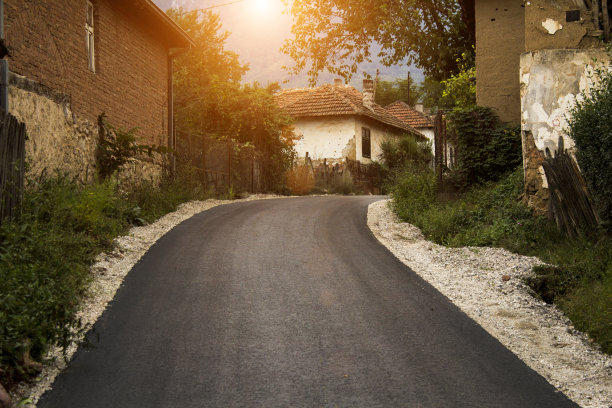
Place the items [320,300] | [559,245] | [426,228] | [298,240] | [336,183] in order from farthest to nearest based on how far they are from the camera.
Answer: [336,183] → [426,228] → [298,240] → [559,245] → [320,300]

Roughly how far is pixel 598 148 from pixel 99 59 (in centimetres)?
1121

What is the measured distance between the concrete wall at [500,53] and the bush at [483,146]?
48cm

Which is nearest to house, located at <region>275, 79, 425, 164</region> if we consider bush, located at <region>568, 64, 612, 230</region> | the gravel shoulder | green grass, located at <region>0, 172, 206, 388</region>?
green grass, located at <region>0, 172, 206, 388</region>

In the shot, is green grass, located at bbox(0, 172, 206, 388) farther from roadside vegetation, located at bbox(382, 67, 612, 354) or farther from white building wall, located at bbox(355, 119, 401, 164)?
white building wall, located at bbox(355, 119, 401, 164)

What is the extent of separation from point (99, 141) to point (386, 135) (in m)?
27.0

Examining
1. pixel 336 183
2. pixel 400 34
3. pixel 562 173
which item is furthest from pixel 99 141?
pixel 336 183

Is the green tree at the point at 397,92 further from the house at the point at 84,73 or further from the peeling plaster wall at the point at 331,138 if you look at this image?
the house at the point at 84,73

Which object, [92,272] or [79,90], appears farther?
[79,90]

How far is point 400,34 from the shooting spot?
2267cm

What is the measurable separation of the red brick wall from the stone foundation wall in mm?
318

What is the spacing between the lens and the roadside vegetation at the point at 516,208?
892 centimetres

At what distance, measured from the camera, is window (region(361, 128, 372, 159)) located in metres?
36.3

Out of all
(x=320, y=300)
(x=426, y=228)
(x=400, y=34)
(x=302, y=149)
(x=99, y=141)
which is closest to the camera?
(x=320, y=300)

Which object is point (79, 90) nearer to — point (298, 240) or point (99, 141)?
point (99, 141)
